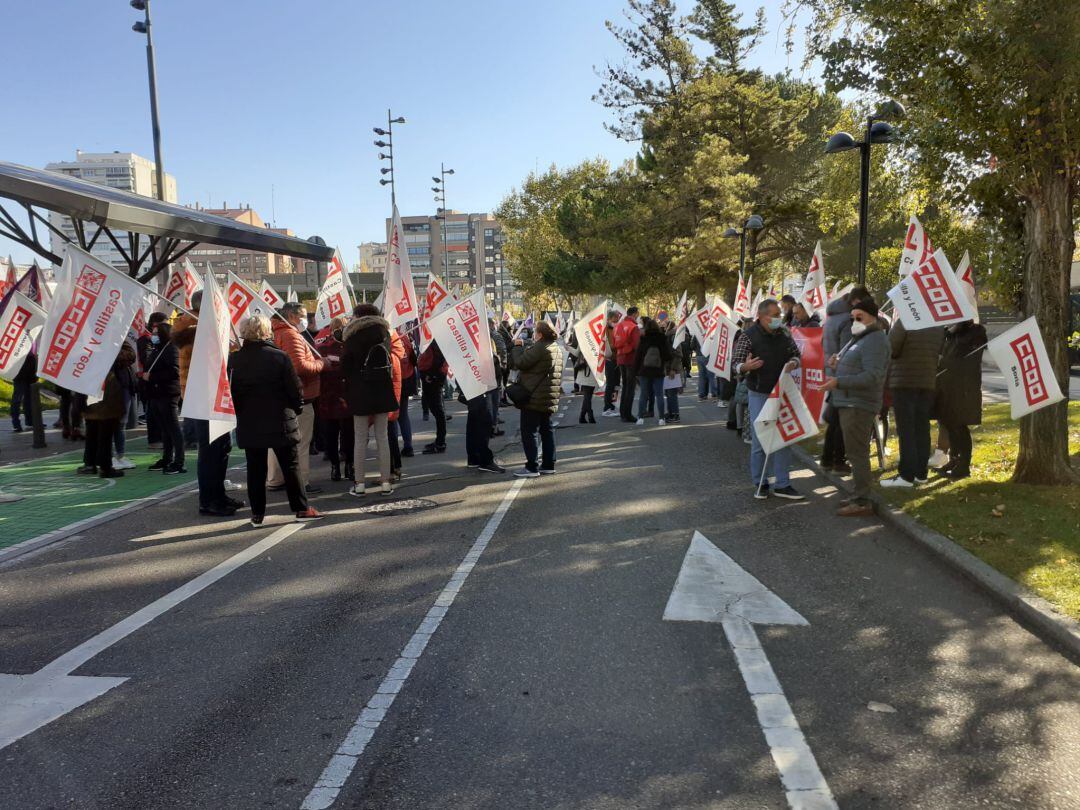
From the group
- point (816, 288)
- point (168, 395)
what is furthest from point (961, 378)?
point (168, 395)

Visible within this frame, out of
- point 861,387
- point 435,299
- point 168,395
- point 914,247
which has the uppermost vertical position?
point 914,247

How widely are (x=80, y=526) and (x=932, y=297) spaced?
805 cm

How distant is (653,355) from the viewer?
47.8 feet

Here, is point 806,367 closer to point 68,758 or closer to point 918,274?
point 918,274

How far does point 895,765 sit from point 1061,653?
1772mm

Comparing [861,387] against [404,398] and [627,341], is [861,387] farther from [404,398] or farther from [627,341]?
[627,341]

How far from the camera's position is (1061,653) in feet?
14.7

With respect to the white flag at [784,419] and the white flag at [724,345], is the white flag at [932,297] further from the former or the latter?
the white flag at [724,345]

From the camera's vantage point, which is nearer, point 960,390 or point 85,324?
point 85,324

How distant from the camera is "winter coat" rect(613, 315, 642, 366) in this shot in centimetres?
1527

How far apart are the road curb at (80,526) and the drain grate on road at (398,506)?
2.40 m

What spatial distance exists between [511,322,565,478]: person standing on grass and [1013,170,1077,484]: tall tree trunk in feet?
16.0

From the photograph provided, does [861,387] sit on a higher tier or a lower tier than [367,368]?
lower

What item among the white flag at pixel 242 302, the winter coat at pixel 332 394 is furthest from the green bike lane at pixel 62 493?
the white flag at pixel 242 302
